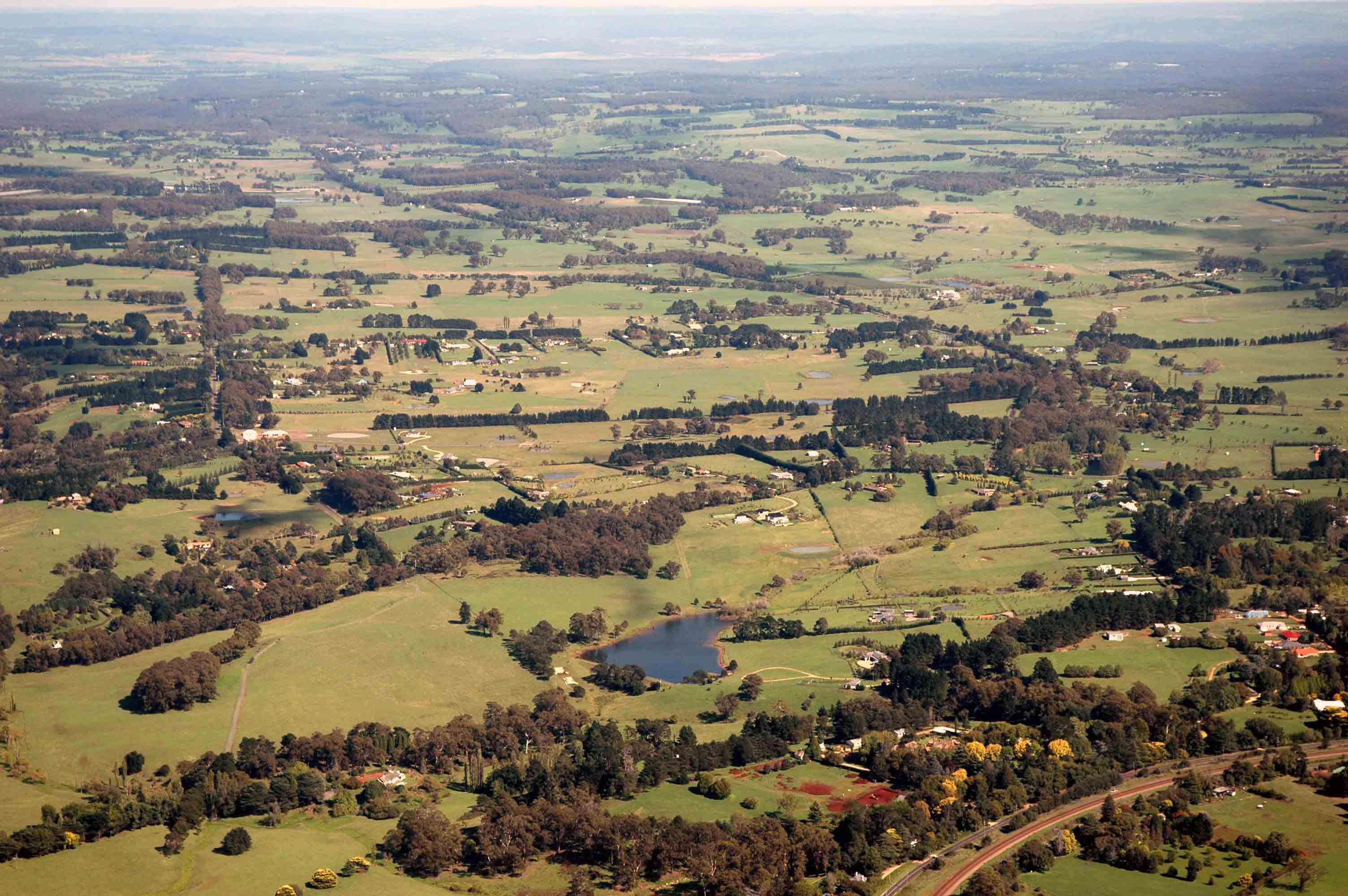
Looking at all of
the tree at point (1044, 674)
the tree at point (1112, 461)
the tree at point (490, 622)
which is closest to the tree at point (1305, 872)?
the tree at point (1044, 674)

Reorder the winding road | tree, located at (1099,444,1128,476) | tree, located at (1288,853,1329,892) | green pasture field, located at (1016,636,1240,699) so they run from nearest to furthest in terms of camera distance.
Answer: tree, located at (1288,853,1329,892) → the winding road → green pasture field, located at (1016,636,1240,699) → tree, located at (1099,444,1128,476)

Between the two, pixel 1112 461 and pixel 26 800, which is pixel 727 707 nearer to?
pixel 26 800

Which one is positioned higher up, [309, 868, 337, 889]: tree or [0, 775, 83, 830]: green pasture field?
[0, 775, 83, 830]: green pasture field

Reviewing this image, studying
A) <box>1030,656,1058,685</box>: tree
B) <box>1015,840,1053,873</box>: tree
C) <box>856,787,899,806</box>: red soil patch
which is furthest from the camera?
<box>1030,656,1058,685</box>: tree

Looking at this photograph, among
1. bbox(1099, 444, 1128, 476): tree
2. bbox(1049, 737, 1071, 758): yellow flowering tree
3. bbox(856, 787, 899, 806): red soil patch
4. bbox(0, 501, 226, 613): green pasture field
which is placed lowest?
bbox(856, 787, 899, 806): red soil patch

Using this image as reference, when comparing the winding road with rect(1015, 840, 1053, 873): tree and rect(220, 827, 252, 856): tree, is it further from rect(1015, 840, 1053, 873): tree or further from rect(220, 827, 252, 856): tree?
rect(1015, 840, 1053, 873): tree

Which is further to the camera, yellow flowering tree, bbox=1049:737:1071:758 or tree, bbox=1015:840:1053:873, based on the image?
yellow flowering tree, bbox=1049:737:1071:758

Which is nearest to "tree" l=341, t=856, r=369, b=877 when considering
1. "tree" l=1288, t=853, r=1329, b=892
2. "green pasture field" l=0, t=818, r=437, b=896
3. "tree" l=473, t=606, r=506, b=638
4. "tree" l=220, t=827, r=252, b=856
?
"green pasture field" l=0, t=818, r=437, b=896

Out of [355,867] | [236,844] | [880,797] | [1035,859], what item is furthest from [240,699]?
[1035,859]

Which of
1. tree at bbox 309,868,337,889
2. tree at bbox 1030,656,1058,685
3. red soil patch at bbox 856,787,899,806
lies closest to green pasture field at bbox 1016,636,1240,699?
tree at bbox 1030,656,1058,685
